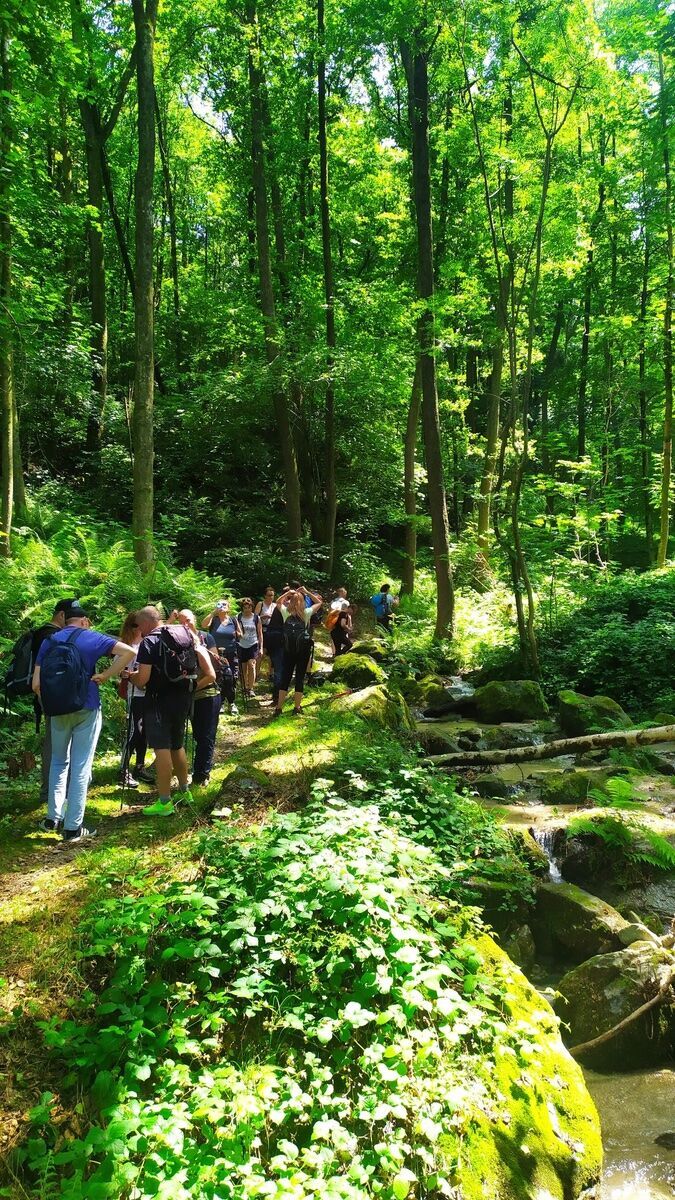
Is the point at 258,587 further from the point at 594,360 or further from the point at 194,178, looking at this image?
the point at 194,178

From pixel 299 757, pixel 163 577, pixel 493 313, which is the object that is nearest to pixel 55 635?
pixel 299 757

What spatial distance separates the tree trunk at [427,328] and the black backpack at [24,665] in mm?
10733

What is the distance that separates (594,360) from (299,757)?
82.0ft

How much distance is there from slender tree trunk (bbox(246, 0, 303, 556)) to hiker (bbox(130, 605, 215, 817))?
1244 cm

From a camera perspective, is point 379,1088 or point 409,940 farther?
point 409,940

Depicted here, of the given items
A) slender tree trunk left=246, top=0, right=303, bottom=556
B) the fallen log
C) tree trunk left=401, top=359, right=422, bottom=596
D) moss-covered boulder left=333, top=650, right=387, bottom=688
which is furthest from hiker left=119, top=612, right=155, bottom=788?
tree trunk left=401, top=359, right=422, bottom=596

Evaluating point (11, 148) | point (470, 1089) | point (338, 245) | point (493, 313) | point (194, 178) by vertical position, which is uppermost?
point (194, 178)

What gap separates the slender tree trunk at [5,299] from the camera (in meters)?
8.95

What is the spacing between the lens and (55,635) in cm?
569

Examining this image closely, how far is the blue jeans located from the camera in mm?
5652

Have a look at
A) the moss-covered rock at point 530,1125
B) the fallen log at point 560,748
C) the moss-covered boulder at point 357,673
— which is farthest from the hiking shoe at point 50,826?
the moss-covered boulder at point 357,673

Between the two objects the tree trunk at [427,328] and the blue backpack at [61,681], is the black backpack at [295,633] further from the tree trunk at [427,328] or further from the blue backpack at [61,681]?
the tree trunk at [427,328]

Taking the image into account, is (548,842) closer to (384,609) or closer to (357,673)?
(357,673)

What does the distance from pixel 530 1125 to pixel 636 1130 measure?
1.11m
